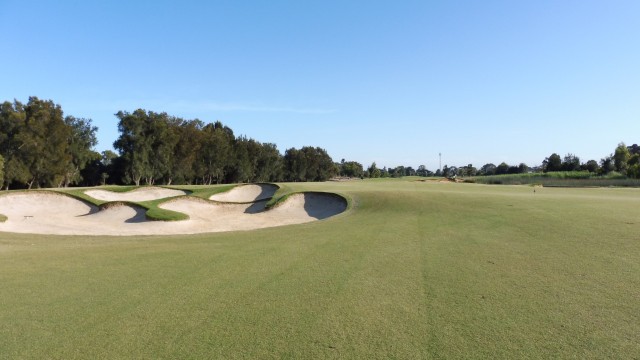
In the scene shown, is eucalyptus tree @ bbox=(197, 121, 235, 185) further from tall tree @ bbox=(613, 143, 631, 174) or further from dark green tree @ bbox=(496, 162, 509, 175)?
dark green tree @ bbox=(496, 162, 509, 175)

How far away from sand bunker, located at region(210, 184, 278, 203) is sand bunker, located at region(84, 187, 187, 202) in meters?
4.26

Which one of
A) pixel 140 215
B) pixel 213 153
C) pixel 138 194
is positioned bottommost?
pixel 140 215

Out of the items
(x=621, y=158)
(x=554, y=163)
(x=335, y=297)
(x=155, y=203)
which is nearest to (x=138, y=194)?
(x=155, y=203)

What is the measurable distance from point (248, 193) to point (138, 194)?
32.3 feet

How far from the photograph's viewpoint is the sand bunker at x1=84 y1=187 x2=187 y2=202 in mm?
31969

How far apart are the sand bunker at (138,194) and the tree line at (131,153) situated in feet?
51.1

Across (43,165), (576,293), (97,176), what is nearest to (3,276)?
(576,293)

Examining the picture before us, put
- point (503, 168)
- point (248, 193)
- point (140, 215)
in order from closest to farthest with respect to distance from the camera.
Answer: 1. point (140, 215)
2. point (248, 193)
3. point (503, 168)

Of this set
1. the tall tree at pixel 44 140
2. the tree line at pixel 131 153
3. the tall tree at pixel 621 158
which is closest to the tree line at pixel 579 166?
the tall tree at pixel 621 158

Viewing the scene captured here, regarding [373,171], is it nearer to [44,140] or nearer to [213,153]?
[213,153]

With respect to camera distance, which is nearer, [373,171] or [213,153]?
[213,153]

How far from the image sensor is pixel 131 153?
5366cm

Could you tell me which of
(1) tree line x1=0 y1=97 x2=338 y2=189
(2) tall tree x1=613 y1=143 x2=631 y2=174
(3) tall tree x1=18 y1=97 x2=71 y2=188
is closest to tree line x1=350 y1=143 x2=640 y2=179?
(2) tall tree x1=613 y1=143 x2=631 y2=174

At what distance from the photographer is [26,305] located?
580cm
